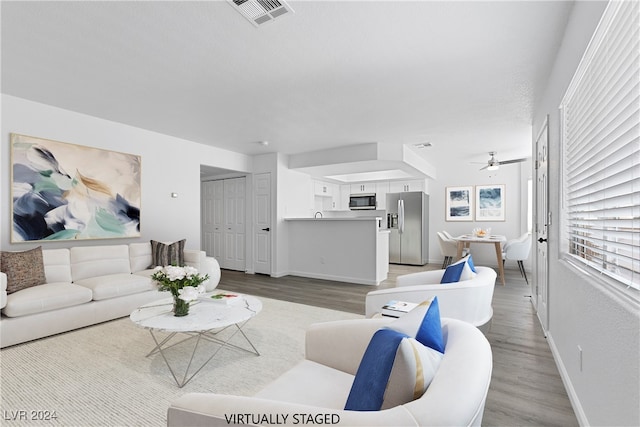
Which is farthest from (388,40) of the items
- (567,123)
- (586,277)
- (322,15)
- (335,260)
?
(335,260)

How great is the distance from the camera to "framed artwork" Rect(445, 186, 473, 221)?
7434mm

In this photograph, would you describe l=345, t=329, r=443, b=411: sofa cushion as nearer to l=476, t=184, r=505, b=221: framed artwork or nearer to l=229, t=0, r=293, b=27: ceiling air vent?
l=229, t=0, r=293, b=27: ceiling air vent

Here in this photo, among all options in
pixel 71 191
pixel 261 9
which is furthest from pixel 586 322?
pixel 71 191

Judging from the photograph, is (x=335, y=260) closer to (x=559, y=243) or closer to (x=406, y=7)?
(x=559, y=243)

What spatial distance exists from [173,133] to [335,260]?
3.43m

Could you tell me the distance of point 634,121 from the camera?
1156 millimetres

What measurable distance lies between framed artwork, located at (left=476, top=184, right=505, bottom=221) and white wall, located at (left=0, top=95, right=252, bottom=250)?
5.38 meters

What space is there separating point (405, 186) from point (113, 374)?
7149 mm

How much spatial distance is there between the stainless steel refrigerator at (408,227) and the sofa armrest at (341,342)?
6.26 m

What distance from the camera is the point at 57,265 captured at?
335cm

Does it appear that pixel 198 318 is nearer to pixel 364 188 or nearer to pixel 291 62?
pixel 291 62

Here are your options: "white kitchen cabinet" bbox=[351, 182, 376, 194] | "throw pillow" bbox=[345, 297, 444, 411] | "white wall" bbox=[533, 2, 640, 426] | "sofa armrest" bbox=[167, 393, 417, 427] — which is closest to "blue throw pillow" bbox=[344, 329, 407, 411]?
"throw pillow" bbox=[345, 297, 444, 411]

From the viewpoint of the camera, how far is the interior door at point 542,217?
2.94m

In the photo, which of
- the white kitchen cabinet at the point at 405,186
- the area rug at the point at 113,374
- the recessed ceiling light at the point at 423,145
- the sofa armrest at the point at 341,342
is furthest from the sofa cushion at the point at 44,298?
the white kitchen cabinet at the point at 405,186
